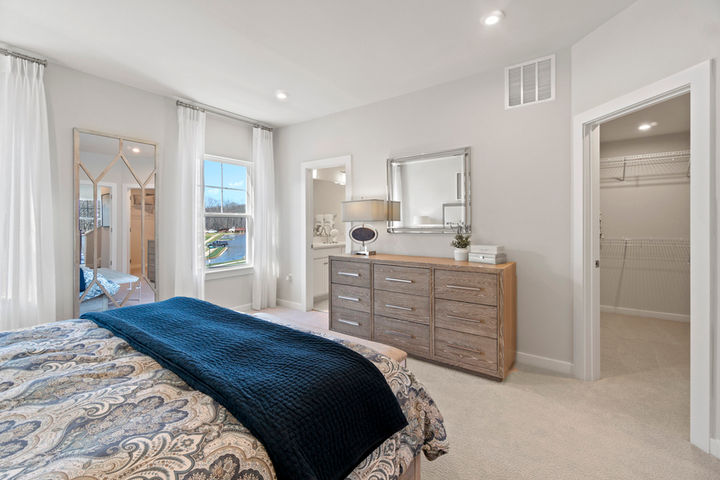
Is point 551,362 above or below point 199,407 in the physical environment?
below

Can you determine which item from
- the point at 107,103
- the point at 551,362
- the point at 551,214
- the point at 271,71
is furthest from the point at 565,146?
the point at 107,103

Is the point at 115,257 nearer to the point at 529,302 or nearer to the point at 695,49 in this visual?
the point at 529,302

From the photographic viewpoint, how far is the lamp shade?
3.55m

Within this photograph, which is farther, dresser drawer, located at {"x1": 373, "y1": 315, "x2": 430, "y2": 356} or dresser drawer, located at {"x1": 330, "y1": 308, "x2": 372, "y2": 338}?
dresser drawer, located at {"x1": 330, "y1": 308, "x2": 372, "y2": 338}

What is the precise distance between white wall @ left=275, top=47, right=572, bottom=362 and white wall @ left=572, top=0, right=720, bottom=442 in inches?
7.4

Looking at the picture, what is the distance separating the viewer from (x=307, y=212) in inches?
182

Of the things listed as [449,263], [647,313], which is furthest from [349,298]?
[647,313]

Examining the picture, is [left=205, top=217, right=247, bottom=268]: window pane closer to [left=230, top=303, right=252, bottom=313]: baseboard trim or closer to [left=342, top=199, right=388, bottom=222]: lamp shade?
[left=230, top=303, right=252, bottom=313]: baseboard trim

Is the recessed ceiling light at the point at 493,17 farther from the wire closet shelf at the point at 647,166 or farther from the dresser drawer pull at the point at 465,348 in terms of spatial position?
the wire closet shelf at the point at 647,166

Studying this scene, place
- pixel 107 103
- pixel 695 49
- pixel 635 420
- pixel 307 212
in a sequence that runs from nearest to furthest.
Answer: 1. pixel 695 49
2. pixel 635 420
3. pixel 107 103
4. pixel 307 212

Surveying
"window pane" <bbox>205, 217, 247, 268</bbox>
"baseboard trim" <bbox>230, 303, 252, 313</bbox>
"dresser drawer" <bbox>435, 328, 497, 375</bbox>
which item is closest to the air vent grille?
"dresser drawer" <bbox>435, 328, 497, 375</bbox>

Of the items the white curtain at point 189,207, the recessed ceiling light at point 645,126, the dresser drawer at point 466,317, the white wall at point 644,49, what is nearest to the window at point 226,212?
the white curtain at point 189,207

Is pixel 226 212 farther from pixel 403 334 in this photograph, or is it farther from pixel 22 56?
pixel 403 334

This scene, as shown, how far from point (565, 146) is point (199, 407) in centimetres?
303
